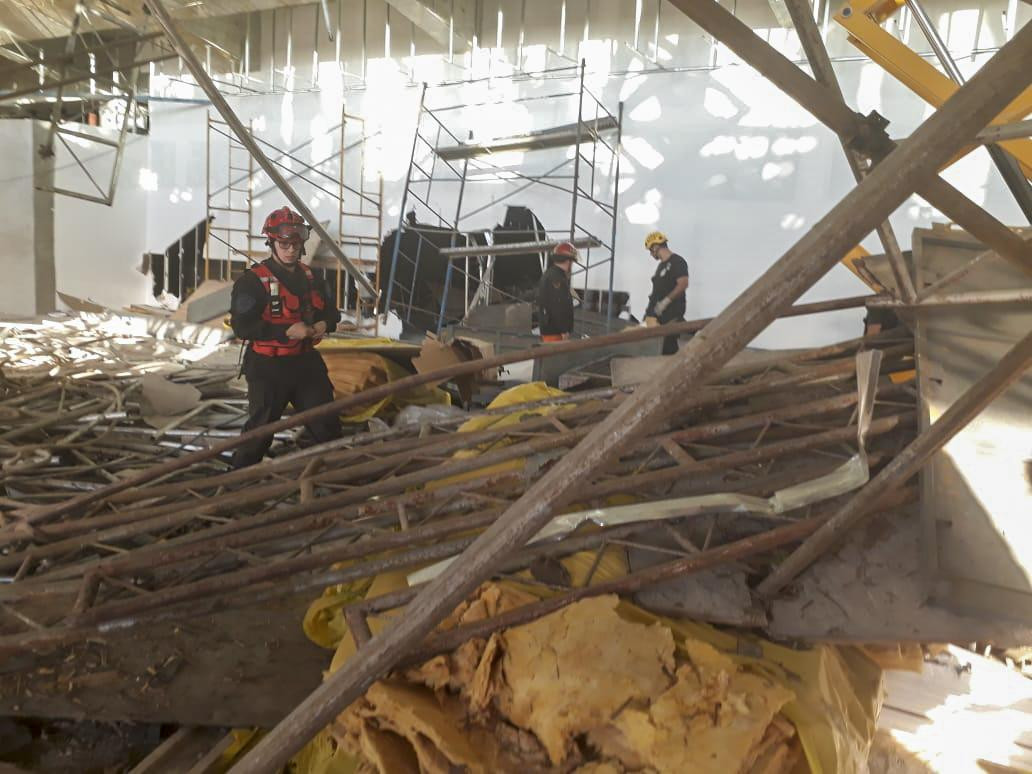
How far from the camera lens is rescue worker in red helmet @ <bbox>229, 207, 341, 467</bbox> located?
5004mm

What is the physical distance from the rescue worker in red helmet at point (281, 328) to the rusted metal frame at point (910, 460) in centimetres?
350

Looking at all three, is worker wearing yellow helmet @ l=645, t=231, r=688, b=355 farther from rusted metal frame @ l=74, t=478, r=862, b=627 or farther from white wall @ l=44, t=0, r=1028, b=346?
rusted metal frame @ l=74, t=478, r=862, b=627

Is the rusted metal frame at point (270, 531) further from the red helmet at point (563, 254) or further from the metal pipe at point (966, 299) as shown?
the red helmet at point (563, 254)

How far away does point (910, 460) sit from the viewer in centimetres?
250

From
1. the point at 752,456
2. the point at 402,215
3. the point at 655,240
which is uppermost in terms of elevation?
the point at 402,215

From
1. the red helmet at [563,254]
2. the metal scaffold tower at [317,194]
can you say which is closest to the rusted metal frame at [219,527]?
the red helmet at [563,254]

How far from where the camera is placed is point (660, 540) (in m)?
3.02

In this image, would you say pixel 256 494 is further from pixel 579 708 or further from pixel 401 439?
pixel 579 708

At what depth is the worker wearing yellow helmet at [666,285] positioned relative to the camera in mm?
8922

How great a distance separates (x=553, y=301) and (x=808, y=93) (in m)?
6.04

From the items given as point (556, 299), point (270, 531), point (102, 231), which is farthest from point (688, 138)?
point (102, 231)

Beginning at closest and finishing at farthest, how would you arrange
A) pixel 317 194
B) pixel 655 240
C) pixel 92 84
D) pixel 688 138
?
pixel 655 240
pixel 688 138
pixel 317 194
pixel 92 84

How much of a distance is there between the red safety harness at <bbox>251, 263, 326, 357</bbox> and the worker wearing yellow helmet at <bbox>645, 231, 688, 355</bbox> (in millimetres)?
5133

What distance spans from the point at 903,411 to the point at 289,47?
14.2m
